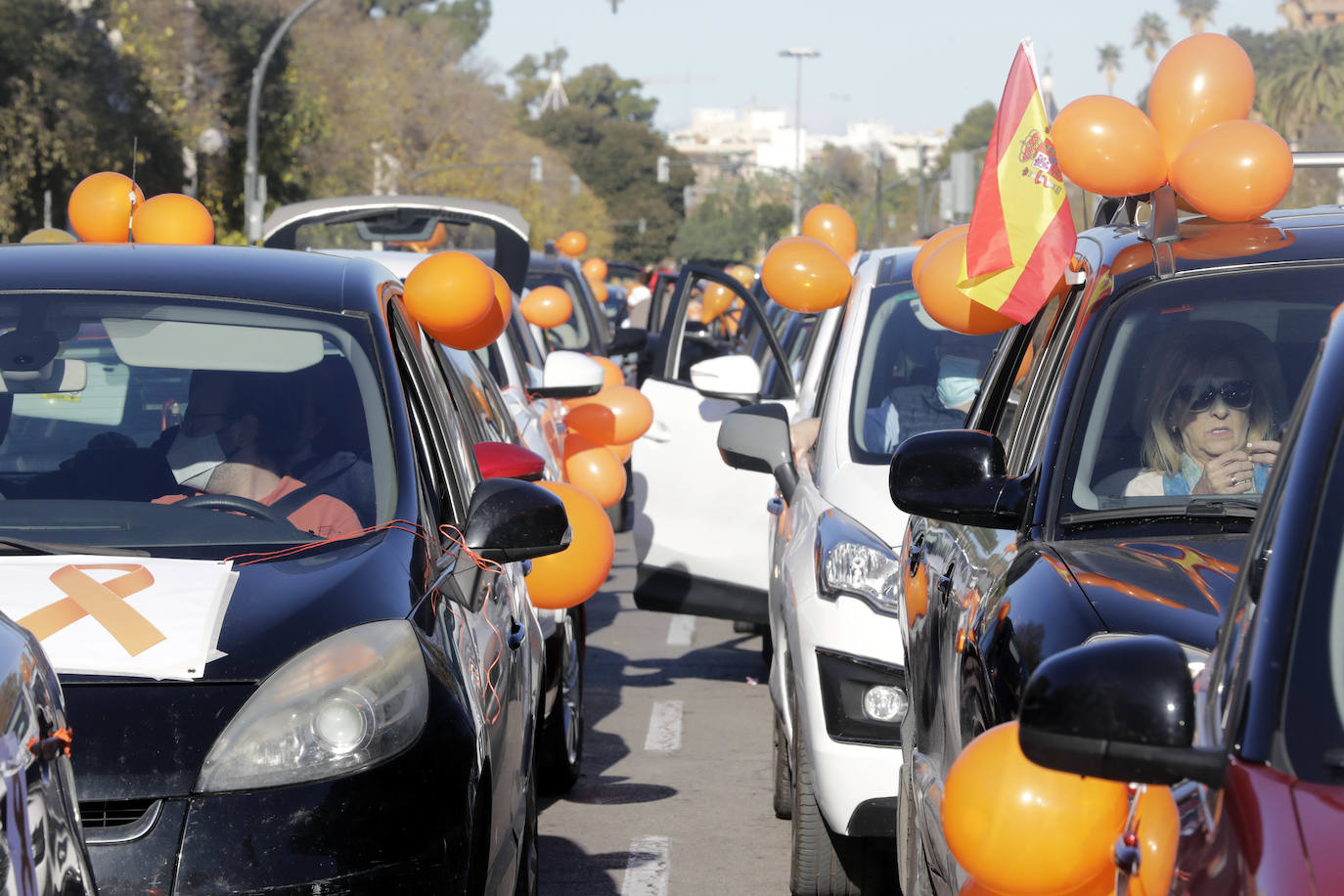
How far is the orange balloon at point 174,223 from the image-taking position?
6.48 meters

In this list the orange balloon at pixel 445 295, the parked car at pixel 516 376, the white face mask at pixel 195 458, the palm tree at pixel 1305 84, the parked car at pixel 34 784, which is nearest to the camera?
the parked car at pixel 34 784

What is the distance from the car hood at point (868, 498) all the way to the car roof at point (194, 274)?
5.50ft

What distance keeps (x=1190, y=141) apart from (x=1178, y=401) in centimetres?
86

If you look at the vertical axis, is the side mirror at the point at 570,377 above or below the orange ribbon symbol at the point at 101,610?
below

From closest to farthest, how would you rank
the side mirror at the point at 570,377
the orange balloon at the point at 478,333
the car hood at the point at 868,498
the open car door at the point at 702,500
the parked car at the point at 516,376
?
1. the orange balloon at the point at 478,333
2. the car hood at the point at 868,498
3. the parked car at the point at 516,376
4. the open car door at the point at 702,500
5. the side mirror at the point at 570,377

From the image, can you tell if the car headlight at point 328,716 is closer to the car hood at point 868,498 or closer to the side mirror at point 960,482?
the side mirror at point 960,482

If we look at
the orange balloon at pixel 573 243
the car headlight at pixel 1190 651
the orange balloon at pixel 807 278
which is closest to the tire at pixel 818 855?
the car headlight at pixel 1190 651

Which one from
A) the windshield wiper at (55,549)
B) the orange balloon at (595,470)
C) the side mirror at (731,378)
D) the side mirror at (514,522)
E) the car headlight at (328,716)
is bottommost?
the orange balloon at (595,470)

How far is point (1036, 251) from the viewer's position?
4.16m

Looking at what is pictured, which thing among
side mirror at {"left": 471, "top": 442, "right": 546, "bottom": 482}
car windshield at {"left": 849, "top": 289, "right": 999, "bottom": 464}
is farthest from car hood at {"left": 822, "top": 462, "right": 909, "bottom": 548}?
side mirror at {"left": 471, "top": 442, "right": 546, "bottom": 482}

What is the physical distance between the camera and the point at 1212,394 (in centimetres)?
364

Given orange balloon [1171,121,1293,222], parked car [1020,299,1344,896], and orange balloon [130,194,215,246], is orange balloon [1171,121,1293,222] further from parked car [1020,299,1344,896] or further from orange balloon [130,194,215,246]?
orange balloon [130,194,215,246]

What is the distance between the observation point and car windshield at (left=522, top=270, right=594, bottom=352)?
1599cm

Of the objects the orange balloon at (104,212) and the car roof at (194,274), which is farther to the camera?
the orange balloon at (104,212)
